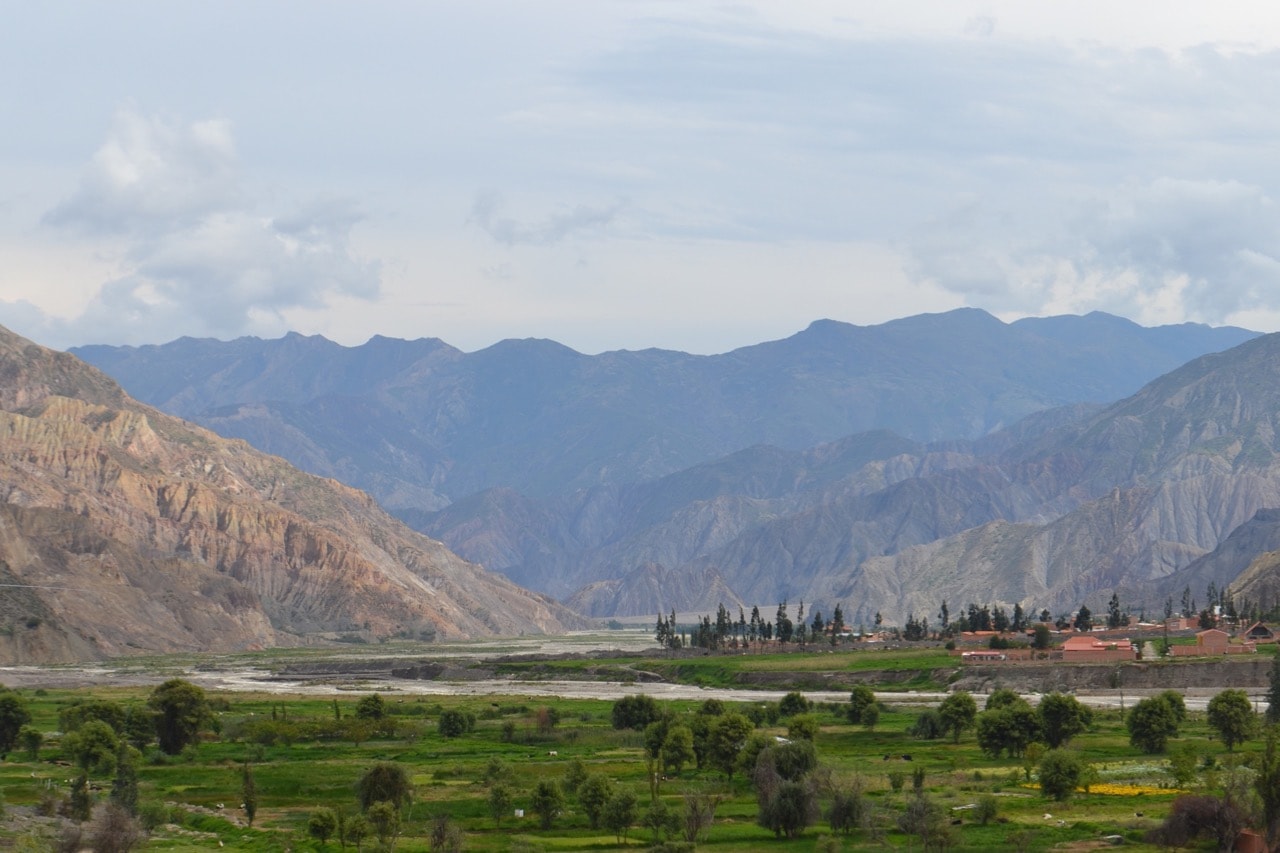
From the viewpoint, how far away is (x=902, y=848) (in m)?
68.9

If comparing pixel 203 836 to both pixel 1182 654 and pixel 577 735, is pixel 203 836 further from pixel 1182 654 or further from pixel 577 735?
pixel 1182 654

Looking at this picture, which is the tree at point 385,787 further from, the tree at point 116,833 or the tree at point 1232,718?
the tree at point 1232,718

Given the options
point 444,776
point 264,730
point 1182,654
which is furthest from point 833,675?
point 444,776

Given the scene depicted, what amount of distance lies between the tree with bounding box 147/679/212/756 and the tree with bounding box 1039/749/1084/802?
5023 centimetres

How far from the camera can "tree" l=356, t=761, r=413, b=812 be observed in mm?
78438

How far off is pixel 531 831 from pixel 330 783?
16597 millimetres

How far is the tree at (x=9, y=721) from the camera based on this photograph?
103 metres

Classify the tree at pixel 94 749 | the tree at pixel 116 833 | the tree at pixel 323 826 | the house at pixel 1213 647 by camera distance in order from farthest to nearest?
the house at pixel 1213 647 → the tree at pixel 94 749 → the tree at pixel 323 826 → the tree at pixel 116 833

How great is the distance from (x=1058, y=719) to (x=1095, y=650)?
235ft

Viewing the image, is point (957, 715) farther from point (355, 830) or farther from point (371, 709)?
point (355, 830)

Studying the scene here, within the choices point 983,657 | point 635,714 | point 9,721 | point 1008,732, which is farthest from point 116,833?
point 983,657

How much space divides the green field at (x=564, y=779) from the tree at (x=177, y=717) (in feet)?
3.61

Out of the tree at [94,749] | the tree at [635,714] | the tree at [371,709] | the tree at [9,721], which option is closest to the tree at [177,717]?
the tree at [9,721]

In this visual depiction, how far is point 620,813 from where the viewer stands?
240ft
